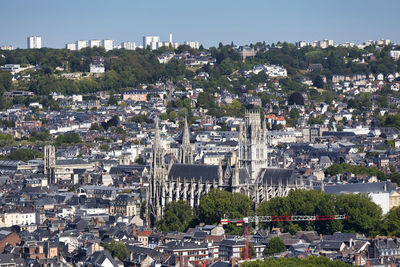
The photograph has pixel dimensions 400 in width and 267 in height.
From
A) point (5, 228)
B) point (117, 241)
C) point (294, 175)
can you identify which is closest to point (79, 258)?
point (117, 241)

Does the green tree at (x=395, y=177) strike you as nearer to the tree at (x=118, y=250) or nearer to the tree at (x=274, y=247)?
the tree at (x=274, y=247)

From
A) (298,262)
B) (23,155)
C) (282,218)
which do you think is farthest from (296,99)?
(298,262)

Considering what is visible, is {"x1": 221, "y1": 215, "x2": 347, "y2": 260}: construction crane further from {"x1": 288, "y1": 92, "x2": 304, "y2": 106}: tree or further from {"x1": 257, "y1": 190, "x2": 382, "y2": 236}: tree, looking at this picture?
{"x1": 288, "y1": 92, "x2": 304, "y2": 106}: tree

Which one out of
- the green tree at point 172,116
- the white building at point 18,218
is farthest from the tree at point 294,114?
the white building at point 18,218

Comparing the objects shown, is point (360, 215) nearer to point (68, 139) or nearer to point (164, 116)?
point (68, 139)

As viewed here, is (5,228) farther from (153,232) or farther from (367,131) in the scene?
(367,131)

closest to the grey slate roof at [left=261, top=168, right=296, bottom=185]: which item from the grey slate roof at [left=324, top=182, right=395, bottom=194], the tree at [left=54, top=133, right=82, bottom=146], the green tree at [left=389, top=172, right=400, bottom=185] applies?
the grey slate roof at [left=324, top=182, right=395, bottom=194]

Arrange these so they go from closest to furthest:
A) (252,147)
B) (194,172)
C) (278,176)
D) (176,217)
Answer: (176,217) → (278,176) → (252,147) → (194,172)
